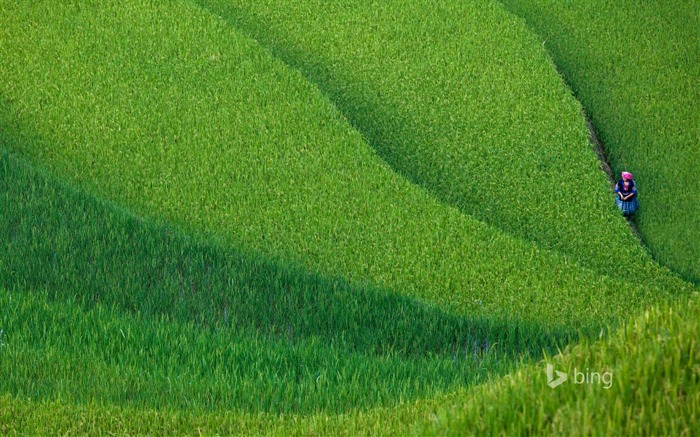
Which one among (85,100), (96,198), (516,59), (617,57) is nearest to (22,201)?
(96,198)

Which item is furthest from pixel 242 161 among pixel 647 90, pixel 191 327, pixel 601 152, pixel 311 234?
pixel 647 90

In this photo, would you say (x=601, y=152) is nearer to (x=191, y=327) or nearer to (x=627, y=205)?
(x=627, y=205)

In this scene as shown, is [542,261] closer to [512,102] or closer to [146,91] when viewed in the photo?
[512,102]

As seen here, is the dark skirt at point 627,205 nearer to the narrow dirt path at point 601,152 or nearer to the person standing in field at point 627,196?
the person standing in field at point 627,196

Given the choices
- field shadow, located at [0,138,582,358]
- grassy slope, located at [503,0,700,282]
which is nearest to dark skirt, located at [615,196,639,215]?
grassy slope, located at [503,0,700,282]

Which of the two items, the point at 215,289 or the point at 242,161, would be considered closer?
the point at 215,289

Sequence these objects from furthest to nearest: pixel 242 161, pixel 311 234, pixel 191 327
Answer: pixel 242 161, pixel 311 234, pixel 191 327

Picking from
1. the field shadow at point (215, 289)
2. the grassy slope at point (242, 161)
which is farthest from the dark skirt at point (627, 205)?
the field shadow at point (215, 289)
